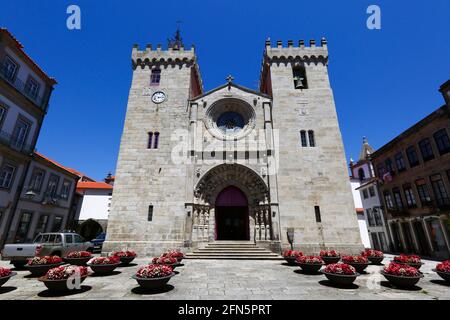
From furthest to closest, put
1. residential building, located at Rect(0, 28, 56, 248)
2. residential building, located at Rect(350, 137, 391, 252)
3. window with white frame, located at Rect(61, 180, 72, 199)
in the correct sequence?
residential building, located at Rect(350, 137, 391, 252)
window with white frame, located at Rect(61, 180, 72, 199)
residential building, located at Rect(0, 28, 56, 248)

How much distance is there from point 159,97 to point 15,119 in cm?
1180

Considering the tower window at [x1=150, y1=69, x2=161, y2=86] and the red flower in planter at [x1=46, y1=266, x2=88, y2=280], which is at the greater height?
the tower window at [x1=150, y1=69, x2=161, y2=86]

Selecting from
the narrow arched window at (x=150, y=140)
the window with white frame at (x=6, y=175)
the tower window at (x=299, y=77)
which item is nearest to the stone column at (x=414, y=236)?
the tower window at (x=299, y=77)

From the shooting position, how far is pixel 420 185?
19281mm

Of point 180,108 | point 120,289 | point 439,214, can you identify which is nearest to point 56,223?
point 180,108

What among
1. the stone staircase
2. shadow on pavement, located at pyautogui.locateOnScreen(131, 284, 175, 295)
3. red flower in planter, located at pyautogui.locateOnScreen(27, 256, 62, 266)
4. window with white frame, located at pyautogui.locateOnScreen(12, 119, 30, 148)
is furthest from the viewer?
window with white frame, located at pyautogui.locateOnScreen(12, 119, 30, 148)

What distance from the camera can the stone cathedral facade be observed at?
15805mm

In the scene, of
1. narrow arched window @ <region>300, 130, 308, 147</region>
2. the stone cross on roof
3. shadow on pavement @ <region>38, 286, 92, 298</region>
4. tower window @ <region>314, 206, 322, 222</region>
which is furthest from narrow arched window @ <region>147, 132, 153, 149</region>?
tower window @ <region>314, 206, 322, 222</region>

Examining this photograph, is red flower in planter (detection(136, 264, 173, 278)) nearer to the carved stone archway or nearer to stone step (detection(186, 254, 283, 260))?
stone step (detection(186, 254, 283, 260))

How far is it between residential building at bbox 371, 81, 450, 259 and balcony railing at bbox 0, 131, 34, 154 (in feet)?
112

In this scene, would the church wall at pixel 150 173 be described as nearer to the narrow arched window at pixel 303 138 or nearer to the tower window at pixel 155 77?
the tower window at pixel 155 77

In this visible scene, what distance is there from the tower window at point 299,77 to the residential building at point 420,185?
10.3 metres
